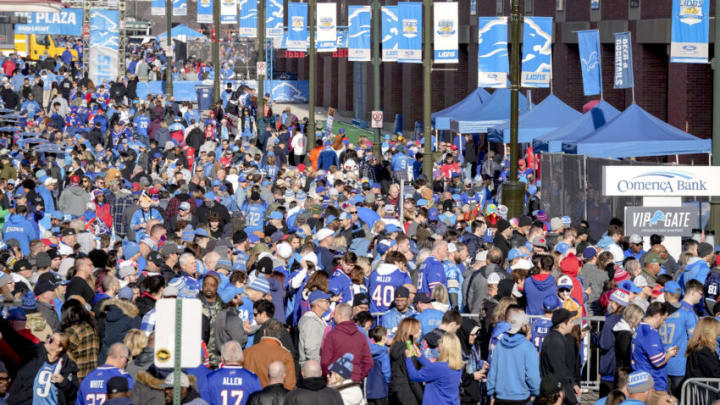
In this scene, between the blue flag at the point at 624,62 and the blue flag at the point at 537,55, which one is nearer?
the blue flag at the point at 624,62

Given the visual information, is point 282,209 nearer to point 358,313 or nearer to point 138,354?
point 358,313

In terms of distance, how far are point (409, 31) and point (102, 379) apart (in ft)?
87.8

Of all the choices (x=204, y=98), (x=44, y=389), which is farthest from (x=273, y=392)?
(x=204, y=98)

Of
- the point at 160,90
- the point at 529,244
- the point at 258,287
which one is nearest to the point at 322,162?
the point at 529,244

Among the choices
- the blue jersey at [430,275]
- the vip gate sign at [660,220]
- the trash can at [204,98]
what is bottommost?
the blue jersey at [430,275]

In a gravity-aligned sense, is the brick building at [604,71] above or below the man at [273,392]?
above

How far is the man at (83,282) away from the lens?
1479cm

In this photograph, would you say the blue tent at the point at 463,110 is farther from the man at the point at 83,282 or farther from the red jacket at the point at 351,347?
the red jacket at the point at 351,347

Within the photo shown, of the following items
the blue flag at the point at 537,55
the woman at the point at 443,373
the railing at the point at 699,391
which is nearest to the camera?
the woman at the point at 443,373

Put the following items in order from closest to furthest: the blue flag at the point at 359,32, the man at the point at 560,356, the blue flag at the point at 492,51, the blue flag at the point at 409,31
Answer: the man at the point at 560,356, the blue flag at the point at 492,51, the blue flag at the point at 409,31, the blue flag at the point at 359,32

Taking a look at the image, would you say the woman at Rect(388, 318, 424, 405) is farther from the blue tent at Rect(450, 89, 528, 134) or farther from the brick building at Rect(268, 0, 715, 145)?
the blue tent at Rect(450, 89, 528, 134)

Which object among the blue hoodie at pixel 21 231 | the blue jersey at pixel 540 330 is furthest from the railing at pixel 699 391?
the blue hoodie at pixel 21 231

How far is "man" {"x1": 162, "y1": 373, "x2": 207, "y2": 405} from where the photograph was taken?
1023 cm

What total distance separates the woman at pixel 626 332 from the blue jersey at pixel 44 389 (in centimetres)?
537
